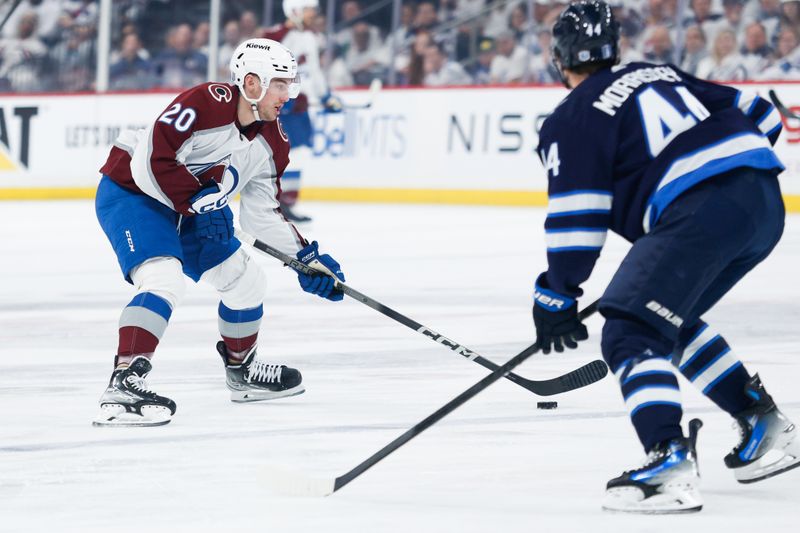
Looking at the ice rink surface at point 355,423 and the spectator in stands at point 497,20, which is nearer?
the ice rink surface at point 355,423

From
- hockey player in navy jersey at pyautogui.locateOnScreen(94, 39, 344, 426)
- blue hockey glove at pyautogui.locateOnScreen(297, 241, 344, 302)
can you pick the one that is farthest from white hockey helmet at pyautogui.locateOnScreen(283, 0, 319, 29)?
blue hockey glove at pyautogui.locateOnScreen(297, 241, 344, 302)

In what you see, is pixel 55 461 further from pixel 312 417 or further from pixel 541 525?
pixel 541 525

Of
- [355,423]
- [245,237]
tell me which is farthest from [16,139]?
[355,423]

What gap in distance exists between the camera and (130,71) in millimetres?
12992

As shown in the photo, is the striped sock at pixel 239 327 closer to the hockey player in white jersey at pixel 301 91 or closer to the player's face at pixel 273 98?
the player's face at pixel 273 98

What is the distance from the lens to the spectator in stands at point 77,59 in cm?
1276

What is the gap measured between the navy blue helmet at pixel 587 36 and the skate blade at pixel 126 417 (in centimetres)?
137

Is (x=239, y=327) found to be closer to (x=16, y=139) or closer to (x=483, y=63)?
(x=483, y=63)

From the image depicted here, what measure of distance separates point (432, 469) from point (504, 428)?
18.9 inches

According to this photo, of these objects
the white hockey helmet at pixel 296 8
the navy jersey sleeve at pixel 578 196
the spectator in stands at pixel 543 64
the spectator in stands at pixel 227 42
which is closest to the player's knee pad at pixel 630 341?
the navy jersey sleeve at pixel 578 196

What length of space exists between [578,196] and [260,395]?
5.26 ft

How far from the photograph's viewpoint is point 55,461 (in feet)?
10.4

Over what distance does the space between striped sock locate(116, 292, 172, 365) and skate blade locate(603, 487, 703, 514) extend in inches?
55.6

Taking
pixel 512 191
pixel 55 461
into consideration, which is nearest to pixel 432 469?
pixel 55 461
